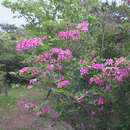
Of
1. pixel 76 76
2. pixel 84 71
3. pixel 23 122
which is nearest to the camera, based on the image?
pixel 84 71

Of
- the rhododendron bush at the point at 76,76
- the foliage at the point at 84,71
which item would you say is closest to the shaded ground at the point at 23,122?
the foliage at the point at 84,71

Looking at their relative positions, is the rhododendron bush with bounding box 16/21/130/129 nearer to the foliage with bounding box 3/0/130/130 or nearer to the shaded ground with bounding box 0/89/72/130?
the foliage with bounding box 3/0/130/130

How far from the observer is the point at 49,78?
292cm

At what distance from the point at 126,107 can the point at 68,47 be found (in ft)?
5.58

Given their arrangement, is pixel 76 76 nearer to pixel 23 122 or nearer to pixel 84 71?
pixel 84 71

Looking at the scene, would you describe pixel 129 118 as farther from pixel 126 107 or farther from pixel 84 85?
pixel 84 85

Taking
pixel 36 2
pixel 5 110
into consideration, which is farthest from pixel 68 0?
pixel 5 110

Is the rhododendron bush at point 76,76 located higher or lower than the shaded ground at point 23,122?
higher

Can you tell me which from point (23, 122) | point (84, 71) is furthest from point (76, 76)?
point (23, 122)

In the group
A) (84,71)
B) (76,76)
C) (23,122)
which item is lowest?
(23,122)

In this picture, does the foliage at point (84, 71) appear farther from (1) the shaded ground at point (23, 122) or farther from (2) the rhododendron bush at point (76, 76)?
(1) the shaded ground at point (23, 122)

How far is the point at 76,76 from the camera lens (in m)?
3.12

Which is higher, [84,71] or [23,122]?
[84,71]

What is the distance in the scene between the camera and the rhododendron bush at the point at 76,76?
108 inches
